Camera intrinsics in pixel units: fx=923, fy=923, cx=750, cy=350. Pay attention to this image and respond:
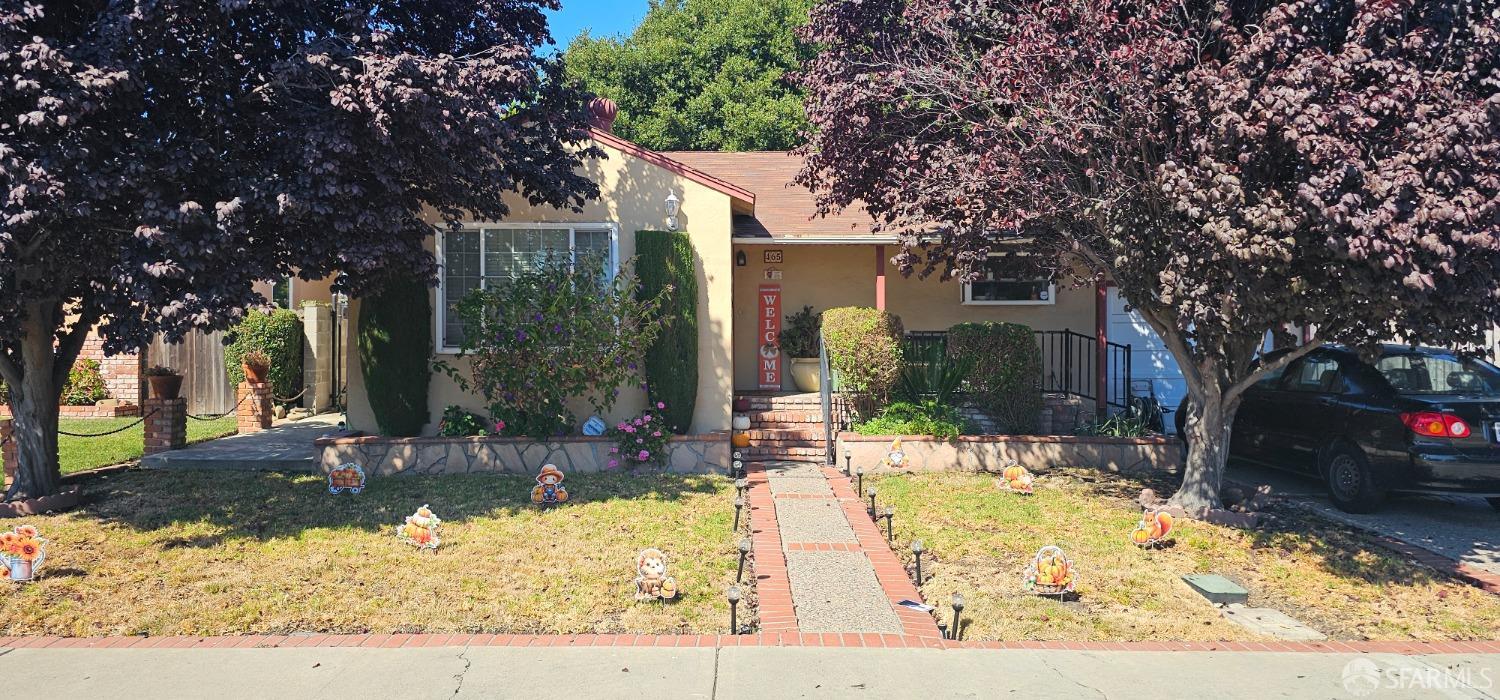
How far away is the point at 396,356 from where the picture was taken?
985 centimetres

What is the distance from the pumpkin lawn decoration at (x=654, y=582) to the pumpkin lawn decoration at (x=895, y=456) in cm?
448

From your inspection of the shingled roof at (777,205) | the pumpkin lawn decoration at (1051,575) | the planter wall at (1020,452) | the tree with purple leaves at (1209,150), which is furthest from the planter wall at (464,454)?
the pumpkin lawn decoration at (1051,575)

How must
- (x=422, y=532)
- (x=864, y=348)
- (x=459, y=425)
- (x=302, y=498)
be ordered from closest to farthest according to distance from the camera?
1. (x=422, y=532)
2. (x=302, y=498)
3. (x=459, y=425)
4. (x=864, y=348)

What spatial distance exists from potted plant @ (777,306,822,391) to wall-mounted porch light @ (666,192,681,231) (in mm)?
2975

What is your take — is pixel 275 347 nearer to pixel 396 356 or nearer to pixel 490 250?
pixel 396 356

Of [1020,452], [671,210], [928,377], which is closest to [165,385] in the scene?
[671,210]

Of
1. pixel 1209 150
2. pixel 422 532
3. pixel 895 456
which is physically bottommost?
pixel 422 532

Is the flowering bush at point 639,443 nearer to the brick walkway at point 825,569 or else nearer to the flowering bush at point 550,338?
the flowering bush at point 550,338

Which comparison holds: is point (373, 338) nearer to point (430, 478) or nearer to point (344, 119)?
point (430, 478)

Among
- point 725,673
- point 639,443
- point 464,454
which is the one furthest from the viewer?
point 464,454

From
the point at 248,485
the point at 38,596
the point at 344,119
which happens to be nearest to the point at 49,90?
the point at 344,119

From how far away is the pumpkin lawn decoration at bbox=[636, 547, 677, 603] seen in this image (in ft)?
18.7

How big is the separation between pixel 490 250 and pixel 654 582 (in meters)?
5.69

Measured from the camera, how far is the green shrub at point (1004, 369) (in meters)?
10.3
